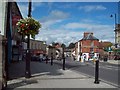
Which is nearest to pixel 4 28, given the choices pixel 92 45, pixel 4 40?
pixel 4 40

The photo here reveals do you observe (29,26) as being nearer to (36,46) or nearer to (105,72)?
(105,72)

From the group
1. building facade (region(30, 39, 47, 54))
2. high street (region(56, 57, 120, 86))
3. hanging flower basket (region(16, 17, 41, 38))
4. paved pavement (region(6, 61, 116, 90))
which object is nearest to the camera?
paved pavement (region(6, 61, 116, 90))

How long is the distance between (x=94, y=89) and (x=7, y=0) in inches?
258

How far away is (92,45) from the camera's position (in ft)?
349

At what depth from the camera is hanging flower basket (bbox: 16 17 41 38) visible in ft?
59.3

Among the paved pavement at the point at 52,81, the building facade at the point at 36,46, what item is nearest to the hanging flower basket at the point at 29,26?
the paved pavement at the point at 52,81

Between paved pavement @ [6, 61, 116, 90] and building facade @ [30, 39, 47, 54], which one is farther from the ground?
building facade @ [30, 39, 47, 54]

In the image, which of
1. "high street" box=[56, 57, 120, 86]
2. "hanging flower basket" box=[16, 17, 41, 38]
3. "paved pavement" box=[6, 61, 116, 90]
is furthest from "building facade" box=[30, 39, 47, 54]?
"hanging flower basket" box=[16, 17, 41, 38]

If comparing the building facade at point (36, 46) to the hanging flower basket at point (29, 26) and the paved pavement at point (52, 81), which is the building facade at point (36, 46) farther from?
the hanging flower basket at point (29, 26)

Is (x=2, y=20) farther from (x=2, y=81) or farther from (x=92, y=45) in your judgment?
(x=92, y=45)

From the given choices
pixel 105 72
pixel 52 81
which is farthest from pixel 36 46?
pixel 52 81

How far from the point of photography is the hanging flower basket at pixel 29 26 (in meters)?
18.1

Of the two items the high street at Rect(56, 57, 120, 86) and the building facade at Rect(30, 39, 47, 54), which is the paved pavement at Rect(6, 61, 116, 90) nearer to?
the high street at Rect(56, 57, 120, 86)

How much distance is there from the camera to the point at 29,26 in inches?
715
